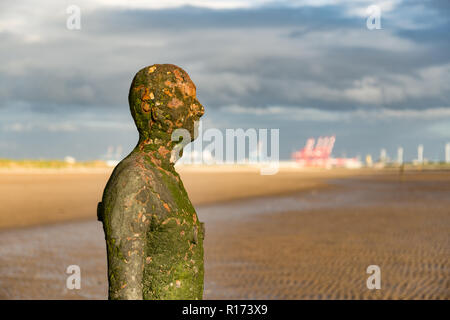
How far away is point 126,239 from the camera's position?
2.49m

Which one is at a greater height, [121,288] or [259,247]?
[121,288]

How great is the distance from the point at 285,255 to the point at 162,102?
11.6 metres

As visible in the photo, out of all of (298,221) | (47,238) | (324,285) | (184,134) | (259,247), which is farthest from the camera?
(298,221)

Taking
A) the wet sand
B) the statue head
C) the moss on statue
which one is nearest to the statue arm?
the moss on statue

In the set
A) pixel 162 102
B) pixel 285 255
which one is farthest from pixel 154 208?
pixel 285 255

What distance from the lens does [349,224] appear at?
64.4ft

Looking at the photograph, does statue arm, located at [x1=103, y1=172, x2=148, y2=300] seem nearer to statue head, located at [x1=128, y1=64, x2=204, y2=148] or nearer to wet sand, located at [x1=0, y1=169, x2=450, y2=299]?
statue head, located at [x1=128, y1=64, x2=204, y2=148]

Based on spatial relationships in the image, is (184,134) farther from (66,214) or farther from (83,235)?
(66,214)

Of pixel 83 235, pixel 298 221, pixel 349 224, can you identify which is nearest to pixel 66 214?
pixel 83 235

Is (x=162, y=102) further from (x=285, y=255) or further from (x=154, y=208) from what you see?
(x=285, y=255)

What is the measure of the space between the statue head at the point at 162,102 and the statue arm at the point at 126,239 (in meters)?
0.38

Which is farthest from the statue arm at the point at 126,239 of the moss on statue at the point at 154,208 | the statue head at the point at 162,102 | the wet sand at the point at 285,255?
the wet sand at the point at 285,255
